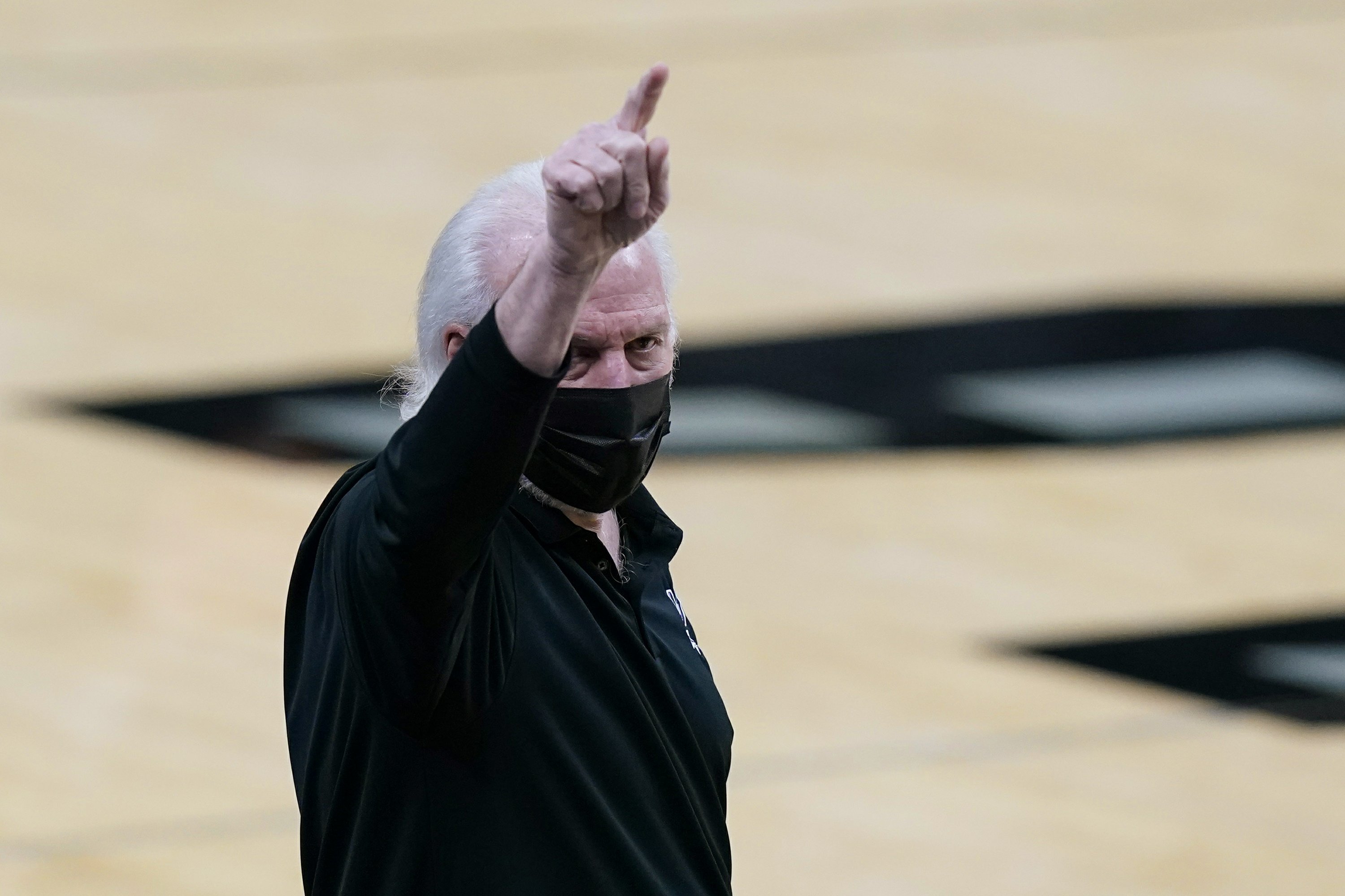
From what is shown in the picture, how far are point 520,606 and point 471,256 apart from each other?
211 millimetres

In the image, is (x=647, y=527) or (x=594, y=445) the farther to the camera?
(x=647, y=527)

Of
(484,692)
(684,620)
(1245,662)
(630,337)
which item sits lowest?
(484,692)

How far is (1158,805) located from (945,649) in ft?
1.36

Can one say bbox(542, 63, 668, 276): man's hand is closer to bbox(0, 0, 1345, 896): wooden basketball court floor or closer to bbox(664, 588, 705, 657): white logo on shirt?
bbox(664, 588, 705, 657): white logo on shirt

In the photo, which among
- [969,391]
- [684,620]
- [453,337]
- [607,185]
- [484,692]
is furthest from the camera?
[969,391]

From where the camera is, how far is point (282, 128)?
4.21m

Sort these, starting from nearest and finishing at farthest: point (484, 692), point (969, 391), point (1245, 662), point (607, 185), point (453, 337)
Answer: point (607, 185) < point (484, 692) < point (453, 337) < point (1245, 662) < point (969, 391)

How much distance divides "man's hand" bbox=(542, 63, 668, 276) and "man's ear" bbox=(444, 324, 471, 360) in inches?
8.0

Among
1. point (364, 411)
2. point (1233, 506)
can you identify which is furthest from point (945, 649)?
point (364, 411)

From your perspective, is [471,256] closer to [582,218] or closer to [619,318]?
[619,318]

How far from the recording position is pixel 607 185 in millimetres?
975

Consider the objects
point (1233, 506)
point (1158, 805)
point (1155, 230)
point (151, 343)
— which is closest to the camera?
point (1158, 805)

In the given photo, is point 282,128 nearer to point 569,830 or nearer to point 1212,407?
point 1212,407

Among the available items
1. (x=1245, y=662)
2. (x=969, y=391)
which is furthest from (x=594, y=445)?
(x=969, y=391)
